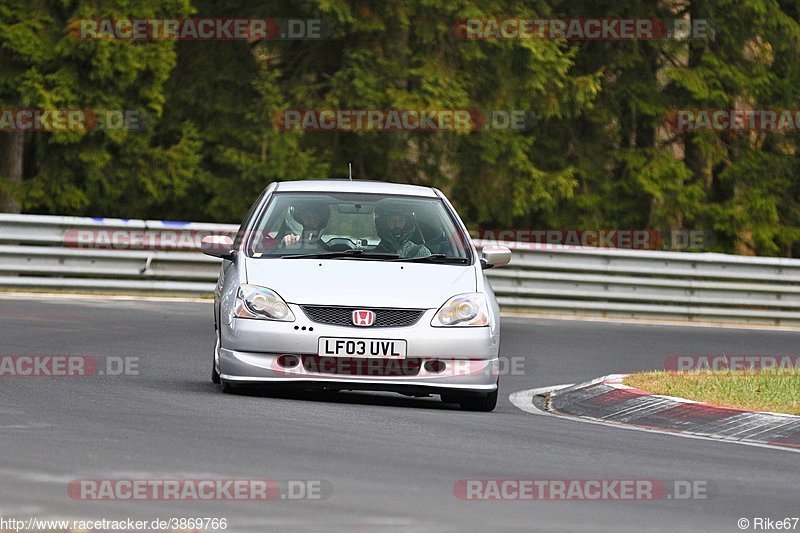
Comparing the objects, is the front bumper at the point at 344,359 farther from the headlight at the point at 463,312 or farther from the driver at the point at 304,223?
the driver at the point at 304,223

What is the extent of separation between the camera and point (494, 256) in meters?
12.0

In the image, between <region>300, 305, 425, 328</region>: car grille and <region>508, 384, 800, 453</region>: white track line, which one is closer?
<region>508, 384, 800, 453</region>: white track line

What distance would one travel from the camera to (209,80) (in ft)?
97.4

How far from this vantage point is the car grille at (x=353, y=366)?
427 inches

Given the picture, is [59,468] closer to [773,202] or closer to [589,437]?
[589,437]

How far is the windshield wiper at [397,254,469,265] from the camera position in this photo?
37.9ft

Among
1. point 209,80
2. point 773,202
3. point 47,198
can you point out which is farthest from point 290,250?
point 773,202

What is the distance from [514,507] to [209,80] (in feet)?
75.6

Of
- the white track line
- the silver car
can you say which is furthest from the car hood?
the white track line

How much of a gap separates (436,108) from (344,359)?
17.8 meters

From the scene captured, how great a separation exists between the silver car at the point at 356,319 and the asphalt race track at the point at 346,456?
214mm

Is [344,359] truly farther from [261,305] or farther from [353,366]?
[261,305]

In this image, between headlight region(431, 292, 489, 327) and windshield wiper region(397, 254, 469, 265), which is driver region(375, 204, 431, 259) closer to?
windshield wiper region(397, 254, 469, 265)

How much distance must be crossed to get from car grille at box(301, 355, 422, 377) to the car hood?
36cm
